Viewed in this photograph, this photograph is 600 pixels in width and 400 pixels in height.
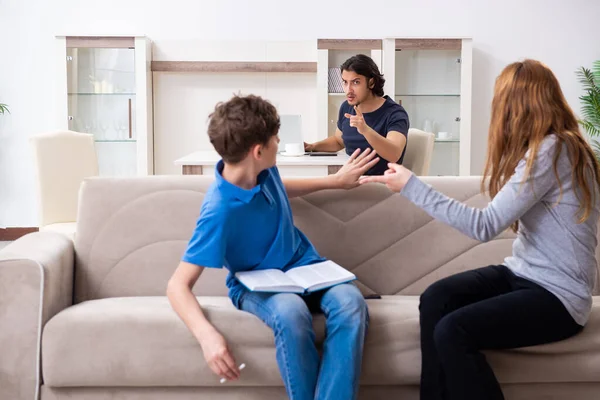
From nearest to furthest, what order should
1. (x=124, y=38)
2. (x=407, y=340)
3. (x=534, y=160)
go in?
(x=534, y=160), (x=407, y=340), (x=124, y=38)

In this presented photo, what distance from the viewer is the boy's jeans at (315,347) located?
1878 millimetres

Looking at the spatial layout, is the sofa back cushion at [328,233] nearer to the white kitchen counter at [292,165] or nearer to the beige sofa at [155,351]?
the beige sofa at [155,351]

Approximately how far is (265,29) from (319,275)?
167 inches

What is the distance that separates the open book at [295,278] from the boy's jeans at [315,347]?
3 centimetres

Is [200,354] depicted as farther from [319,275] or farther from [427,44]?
[427,44]

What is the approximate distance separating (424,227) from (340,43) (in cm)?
346

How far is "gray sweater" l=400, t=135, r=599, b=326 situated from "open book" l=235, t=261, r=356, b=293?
1.20ft

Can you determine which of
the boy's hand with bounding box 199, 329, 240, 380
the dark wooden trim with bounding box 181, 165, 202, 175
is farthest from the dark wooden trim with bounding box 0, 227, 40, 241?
the boy's hand with bounding box 199, 329, 240, 380

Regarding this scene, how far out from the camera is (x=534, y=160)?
1.95m

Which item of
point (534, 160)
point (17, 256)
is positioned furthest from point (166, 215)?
point (534, 160)

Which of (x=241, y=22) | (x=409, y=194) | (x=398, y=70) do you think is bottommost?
(x=409, y=194)

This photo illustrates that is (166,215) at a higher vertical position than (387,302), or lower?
higher

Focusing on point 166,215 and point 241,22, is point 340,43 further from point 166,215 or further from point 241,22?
point 166,215

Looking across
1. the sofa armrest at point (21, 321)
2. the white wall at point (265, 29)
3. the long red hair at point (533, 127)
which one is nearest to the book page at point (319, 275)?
the long red hair at point (533, 127)
